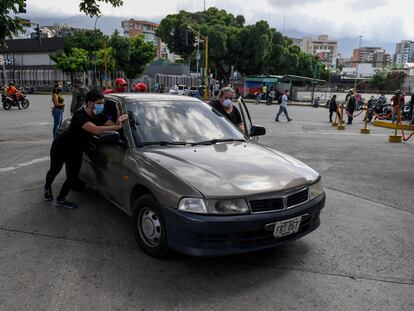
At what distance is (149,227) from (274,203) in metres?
1.21

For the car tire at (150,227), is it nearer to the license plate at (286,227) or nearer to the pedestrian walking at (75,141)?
the license plate at (286,227)

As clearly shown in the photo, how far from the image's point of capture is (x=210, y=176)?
3350 mm

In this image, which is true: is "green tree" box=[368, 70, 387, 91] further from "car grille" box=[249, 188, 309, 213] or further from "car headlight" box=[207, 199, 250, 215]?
"car headlight" box=[207, 199, 250, 215]

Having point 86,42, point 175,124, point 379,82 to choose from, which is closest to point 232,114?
point 175,124

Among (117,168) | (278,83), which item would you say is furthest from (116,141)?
(278,83)

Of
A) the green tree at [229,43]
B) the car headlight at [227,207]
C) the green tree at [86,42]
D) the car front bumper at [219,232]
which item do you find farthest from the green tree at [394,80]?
the car headlight at [227,207]

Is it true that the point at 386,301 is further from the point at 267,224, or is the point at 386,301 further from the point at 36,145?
the point at 36,145

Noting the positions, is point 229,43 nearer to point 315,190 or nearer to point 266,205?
point 315,190

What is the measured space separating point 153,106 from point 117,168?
91cm

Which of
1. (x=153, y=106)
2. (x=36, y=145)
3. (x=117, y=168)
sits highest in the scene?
(x=153, y=106)

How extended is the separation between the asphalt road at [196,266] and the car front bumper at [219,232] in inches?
12.8

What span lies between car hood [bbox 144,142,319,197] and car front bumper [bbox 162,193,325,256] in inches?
Result: 8.3

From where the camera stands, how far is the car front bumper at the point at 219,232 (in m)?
3.09

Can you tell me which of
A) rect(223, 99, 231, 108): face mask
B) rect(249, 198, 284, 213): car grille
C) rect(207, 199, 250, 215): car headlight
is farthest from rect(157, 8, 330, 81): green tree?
rect(207, 199, 250, 215): car headlight
